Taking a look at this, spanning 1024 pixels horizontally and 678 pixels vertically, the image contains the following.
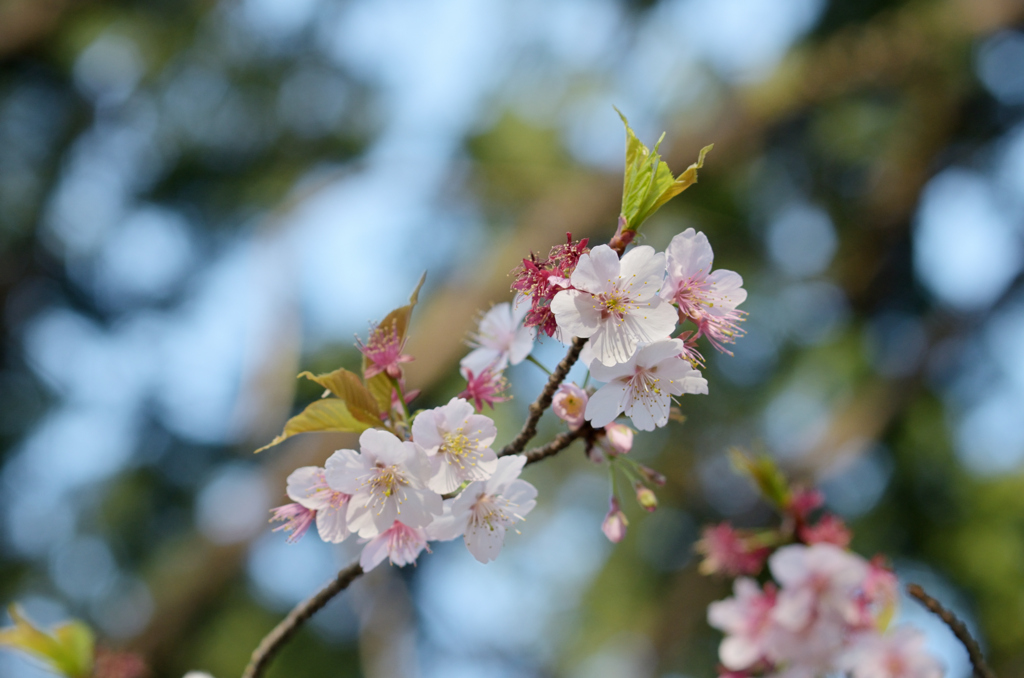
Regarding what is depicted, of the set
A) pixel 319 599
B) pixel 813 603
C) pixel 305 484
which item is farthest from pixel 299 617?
pixel 813 603

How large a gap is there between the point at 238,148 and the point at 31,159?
1353 mm

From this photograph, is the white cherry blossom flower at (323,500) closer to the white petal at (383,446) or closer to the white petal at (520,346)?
the white petal at (383,446)

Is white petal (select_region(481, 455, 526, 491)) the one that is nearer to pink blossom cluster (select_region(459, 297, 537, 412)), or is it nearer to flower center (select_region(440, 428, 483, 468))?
flower center (select_region(440, 428, 483, 468))

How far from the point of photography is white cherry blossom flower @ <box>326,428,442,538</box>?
681mm

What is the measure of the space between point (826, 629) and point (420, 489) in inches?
30.7

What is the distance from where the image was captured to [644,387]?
0.71 m

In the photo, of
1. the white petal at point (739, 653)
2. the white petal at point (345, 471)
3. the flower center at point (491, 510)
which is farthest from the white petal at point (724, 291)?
the white petal at point (739, 653)

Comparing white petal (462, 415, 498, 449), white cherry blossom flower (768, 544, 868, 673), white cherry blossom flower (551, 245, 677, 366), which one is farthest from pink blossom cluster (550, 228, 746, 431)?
white cherry blossom flower (768, 544, 868, 673)

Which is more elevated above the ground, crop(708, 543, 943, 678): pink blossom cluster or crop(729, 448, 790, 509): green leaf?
crop(729, 448, 790, 509): green leaf

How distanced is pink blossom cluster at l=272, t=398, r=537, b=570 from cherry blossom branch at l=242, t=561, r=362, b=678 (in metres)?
0.02

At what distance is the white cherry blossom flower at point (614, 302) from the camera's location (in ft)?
2.14

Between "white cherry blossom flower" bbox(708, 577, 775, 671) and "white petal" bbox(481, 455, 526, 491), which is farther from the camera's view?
"white cherry blossom flower" bbox(708, 577, 775, 671)

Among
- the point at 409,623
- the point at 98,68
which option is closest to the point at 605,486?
the point at 409,623

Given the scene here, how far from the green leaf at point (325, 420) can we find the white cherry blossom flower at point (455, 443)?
0.07 m
